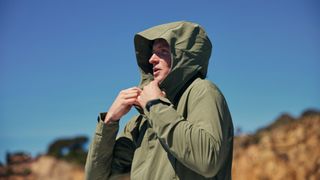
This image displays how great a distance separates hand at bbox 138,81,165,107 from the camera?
2.27 meters

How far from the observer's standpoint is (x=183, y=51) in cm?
234

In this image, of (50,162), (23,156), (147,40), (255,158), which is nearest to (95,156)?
(147,40)

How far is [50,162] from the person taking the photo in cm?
3819

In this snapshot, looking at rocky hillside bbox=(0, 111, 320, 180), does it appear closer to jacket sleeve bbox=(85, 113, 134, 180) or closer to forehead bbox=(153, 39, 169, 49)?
jacket sleeve bbox=(85, 113, 134, 180)

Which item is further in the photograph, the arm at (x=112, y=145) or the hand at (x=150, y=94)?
the arm at (x=112, y=145)

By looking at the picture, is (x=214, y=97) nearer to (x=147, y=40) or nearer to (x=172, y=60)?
(x=172, y=60)

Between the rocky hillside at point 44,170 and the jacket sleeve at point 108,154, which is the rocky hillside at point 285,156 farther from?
the jacket sleeve at point 108,154

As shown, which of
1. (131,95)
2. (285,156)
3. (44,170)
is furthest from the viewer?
(44,170)

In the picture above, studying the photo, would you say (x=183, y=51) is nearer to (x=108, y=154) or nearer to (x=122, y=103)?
(x=122, y=103)

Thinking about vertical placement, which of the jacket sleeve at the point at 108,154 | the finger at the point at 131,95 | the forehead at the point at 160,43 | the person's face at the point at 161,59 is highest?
the forehead at the point at 160,43

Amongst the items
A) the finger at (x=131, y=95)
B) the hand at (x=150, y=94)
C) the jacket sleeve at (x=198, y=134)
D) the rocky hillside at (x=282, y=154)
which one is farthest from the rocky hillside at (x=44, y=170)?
the jacket sleeve at (x=198, y=134)

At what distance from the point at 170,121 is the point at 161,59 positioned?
0.43m

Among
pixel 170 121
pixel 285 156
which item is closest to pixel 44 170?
pixel 285 156

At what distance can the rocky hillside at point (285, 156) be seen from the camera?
2422cm
